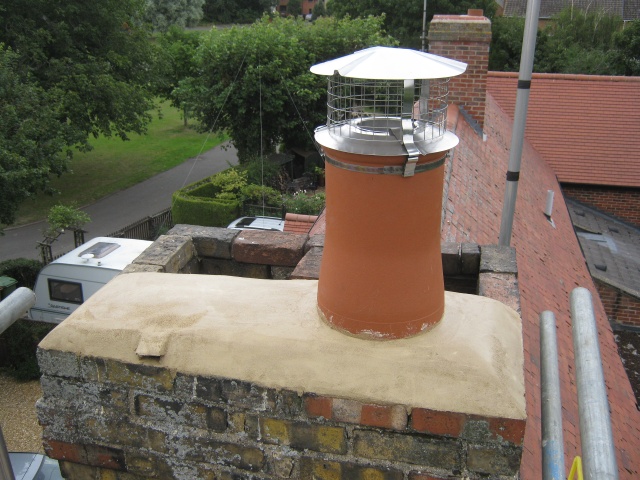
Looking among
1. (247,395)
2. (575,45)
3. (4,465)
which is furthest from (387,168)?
(575,45)

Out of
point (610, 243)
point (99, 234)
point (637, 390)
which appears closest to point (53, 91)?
point (99, 234)

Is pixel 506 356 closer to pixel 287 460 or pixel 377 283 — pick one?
pixel 377 283

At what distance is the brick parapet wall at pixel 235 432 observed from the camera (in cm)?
221

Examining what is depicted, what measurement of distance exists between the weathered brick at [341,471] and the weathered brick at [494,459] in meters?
0.28

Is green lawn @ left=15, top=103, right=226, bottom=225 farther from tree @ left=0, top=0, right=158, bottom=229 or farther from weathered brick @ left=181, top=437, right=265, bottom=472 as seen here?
weathered brick @ left=181, top=437, right=265, bottom=472

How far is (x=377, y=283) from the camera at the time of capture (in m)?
2.51

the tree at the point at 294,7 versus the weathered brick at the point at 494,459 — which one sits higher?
the tree at the point at 294,7

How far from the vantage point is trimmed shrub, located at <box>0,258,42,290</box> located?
553 inches

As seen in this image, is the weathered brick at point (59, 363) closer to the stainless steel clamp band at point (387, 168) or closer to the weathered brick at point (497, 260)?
the stainless steel clamp band at point (387, 168)

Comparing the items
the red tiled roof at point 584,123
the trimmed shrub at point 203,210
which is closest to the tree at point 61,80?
the trimmed shrub at point 203,210

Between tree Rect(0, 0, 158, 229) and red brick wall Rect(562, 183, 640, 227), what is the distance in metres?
13.7

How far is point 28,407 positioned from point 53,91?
10.5 m

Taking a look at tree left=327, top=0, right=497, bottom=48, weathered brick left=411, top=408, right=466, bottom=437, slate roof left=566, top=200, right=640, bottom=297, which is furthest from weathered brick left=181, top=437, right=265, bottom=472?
tree left=327, top=0, right=497, bottom=48

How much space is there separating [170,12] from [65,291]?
117 feet
